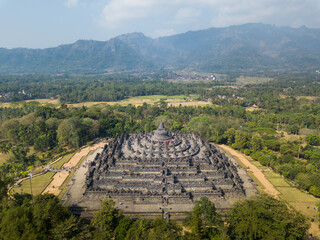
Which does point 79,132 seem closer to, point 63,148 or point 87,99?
point 63,148

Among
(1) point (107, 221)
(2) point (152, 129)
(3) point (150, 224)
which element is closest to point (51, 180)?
(1) point (107, 221)

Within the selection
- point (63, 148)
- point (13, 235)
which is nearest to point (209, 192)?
point (13, 235)

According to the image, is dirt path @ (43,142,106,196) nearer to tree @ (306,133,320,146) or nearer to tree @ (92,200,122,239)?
tree @ (92,200,122,239)

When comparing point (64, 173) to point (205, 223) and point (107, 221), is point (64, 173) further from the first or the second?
point (205, 223)

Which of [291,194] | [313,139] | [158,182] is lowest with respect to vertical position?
[291,194]

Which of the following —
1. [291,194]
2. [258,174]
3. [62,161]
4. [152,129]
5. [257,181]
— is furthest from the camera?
[152,129]

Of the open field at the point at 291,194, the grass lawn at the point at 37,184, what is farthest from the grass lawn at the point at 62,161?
the open field at the point at 291,194
